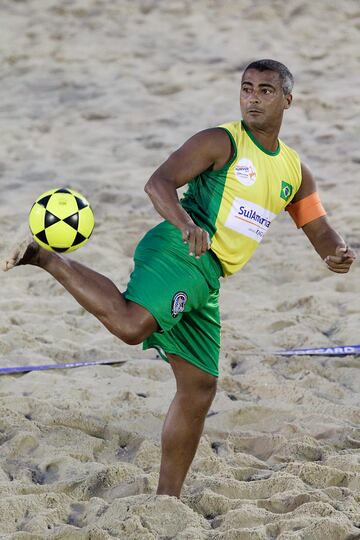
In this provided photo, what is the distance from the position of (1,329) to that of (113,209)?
2087 mm

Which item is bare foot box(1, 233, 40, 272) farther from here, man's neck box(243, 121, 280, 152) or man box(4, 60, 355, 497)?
man's neck box(243, 121, 280, 152)

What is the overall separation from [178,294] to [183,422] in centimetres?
50

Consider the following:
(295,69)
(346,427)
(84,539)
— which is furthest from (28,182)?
(84,539)

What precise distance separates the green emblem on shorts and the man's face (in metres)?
0.24

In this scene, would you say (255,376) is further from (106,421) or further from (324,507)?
(324,507)

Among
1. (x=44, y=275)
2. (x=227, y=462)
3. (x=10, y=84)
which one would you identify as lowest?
(x=227, y=462)

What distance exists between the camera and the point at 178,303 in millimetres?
3529

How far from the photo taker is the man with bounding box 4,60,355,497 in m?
3.52

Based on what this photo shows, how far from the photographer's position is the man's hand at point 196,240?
10.9 feet

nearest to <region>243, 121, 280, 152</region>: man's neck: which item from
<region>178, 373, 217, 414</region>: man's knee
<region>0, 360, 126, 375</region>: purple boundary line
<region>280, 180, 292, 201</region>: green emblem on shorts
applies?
<region>280, 180, 292, 201</region>: green emblem on shorts

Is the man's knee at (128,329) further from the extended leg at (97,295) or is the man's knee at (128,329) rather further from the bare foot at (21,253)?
the bare foot at (21,253)

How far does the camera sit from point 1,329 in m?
5.58

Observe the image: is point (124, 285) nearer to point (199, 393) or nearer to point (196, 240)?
point (199, 393)

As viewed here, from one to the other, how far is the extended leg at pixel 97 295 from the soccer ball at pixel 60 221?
5 centimetres
